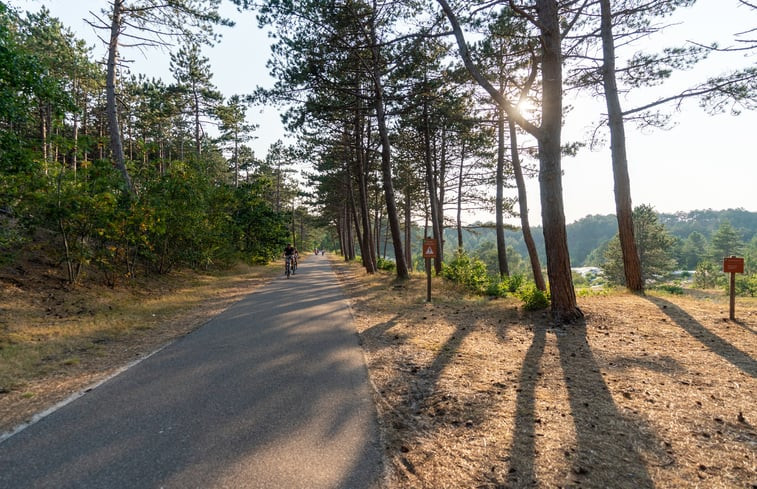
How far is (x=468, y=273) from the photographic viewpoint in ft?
42.9

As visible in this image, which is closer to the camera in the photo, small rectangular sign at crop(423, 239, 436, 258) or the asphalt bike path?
the asphalt bike path

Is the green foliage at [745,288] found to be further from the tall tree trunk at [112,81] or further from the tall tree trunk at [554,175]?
the tall tree trunk at [112,81]

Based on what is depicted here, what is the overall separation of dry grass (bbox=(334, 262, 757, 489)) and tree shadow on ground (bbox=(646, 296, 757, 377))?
29 millimetres

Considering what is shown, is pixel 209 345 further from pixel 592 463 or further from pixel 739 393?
pixel 739 393

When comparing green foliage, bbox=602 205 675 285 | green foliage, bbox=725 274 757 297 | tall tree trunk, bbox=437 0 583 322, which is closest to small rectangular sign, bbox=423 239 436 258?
tall tree trunk, bbox=437 0 583 322

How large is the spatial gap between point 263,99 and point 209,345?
31.3ft

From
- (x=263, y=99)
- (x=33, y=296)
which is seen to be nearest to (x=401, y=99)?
(x=263, y=99)

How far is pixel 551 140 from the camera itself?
266 inches

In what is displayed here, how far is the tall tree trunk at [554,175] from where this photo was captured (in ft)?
22.1

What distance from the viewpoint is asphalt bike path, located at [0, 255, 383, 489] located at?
2.35 metres

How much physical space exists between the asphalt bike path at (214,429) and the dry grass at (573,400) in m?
0.38

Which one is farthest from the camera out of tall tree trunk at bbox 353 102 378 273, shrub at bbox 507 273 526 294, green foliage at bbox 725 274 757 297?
tall tree trunk at bbox 353 102 378 273

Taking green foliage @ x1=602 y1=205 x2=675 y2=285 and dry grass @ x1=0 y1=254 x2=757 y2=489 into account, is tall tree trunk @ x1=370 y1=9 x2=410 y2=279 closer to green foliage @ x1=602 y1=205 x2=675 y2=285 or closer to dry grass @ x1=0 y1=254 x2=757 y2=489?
dry grass @ x1=0 y1=254 x2=757 y2=489

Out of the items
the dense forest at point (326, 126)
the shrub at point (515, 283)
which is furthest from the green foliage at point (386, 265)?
the shrub at point (515, 283)
